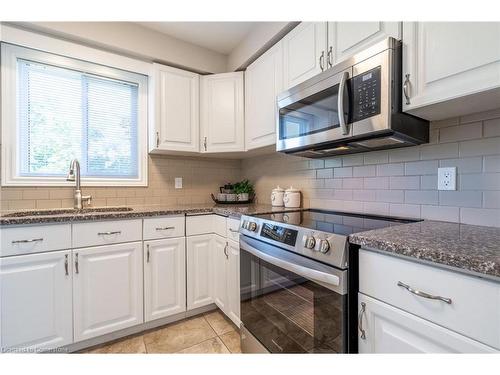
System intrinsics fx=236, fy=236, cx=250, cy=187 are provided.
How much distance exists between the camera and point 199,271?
1.94 meters

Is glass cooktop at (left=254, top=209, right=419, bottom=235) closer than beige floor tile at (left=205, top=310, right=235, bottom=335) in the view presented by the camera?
Yes

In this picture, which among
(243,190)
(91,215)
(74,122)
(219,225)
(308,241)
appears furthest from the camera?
(243,190)

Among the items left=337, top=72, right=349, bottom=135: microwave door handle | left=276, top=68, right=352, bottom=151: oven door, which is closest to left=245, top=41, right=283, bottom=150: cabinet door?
left=276, top=68, right=352, bottom=151: oven door

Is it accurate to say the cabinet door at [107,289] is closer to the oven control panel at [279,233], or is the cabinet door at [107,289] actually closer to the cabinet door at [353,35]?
the oven control panel at [279,233]

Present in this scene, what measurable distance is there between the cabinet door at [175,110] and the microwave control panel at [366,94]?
1.51 metres

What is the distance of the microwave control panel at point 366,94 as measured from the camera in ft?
3.62

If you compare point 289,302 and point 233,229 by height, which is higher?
point 233,229

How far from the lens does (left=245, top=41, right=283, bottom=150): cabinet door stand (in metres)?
1.82

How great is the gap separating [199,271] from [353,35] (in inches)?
75.0

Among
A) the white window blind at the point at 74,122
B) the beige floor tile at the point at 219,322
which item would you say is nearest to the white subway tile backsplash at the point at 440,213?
the beige floor tile at the point at 219,322

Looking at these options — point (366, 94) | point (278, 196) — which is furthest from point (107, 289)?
point (366, 94)

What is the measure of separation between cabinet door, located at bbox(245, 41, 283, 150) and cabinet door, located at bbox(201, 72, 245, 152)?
83 mm

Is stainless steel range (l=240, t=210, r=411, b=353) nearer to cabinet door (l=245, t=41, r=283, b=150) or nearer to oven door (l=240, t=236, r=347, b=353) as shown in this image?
oven door (l=240, t=236, r=347, b=353)

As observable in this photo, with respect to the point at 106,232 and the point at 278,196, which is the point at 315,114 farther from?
the point at 106,232
